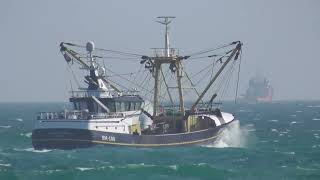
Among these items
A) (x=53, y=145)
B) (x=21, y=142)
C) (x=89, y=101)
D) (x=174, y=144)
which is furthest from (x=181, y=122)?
(x=21, y=142)

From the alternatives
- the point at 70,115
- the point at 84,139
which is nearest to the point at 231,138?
the point at 70,115

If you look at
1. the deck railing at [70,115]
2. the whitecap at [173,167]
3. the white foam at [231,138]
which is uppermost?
the deck railing at [70,115]

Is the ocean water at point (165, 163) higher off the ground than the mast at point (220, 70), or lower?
lower

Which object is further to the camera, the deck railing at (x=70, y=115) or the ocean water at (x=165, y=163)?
the deck railing at (x=70, y=115)

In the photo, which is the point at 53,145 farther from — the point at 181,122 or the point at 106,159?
the point at 181,122

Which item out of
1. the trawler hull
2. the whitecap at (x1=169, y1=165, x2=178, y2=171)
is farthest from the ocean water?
the trawler hull

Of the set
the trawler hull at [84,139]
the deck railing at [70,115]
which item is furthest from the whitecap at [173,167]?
the deck railing at [70,115]

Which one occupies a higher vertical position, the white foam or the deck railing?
the deck railing

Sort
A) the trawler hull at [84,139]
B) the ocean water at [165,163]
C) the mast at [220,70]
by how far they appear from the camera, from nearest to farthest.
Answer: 1. the ocean water at [165,163]
2. the trawler hull at [84,139]
3. the mast at [220,70]

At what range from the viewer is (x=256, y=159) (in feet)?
226

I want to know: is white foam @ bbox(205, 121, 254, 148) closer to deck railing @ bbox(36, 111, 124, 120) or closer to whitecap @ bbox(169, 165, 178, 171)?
deck railing @ bbox(36, 111, 124, 120)

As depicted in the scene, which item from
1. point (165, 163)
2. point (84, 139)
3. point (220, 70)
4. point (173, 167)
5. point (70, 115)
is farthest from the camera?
point (220, 70)

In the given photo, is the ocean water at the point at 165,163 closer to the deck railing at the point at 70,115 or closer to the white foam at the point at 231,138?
the white foam at the point at 231,138

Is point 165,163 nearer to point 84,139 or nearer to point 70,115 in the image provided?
point 84,139
